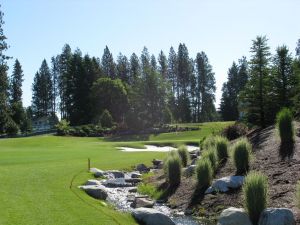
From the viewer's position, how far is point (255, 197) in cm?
1144

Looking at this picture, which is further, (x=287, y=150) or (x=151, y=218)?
(x=287, y=150)

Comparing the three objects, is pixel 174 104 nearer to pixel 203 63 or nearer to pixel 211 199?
pixel 203 63

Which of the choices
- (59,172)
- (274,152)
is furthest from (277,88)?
(59,172)

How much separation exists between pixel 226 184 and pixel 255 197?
141 inches

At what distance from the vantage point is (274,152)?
17094 millimetres

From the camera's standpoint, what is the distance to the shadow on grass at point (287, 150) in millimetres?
16075

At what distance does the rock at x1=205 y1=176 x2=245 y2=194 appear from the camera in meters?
14.9

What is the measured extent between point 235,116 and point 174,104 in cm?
1617

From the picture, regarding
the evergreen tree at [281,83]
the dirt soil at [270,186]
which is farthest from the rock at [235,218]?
the evergreen tree at [281,83]

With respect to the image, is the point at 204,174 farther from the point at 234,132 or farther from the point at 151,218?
the point at 234,132

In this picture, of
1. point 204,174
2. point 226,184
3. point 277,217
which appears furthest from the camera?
point 204,174

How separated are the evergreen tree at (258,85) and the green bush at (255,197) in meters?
16.8

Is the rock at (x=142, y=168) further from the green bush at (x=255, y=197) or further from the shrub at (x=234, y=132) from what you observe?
the green bush at (x=255, y=197)

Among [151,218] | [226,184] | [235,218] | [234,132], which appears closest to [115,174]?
[234,132]
